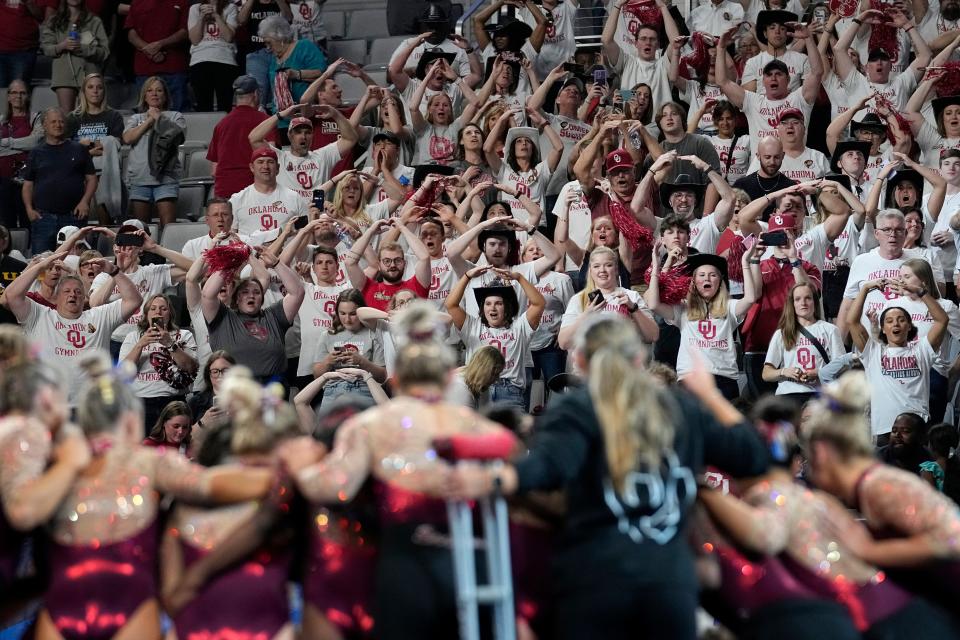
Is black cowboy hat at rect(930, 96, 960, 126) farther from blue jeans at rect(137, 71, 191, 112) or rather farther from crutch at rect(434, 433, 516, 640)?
crutch at rect(434, 433, 516, 640)

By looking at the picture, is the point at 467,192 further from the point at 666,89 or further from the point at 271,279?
the point at 666,89

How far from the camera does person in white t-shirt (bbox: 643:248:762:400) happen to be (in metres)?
9.76

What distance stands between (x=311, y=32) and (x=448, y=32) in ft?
4.54

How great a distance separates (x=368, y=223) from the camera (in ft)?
36.8

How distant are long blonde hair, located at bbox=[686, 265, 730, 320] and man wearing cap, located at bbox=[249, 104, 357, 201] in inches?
140

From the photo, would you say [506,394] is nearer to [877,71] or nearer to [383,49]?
[877,71]

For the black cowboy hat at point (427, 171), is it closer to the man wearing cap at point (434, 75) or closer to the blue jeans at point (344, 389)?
the man wearing cap at point (434, 75)

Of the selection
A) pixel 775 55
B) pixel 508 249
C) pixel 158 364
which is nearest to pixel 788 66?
pixel 775 55

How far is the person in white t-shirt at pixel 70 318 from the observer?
1024cm

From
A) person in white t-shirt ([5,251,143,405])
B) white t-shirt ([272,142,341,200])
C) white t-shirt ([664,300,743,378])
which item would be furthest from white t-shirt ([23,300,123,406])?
white t-shirt ([664,300,743,378])

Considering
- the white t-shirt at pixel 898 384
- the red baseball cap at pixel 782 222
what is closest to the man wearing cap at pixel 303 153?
the red baseball cap at pixel 782 222

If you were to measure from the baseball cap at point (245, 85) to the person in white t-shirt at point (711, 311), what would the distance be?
4447 mm

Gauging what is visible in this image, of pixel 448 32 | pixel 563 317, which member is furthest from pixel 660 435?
pixel 448 32

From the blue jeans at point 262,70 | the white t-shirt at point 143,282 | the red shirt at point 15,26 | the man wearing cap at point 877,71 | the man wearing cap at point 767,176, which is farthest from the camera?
the red shirt at point 15,26
